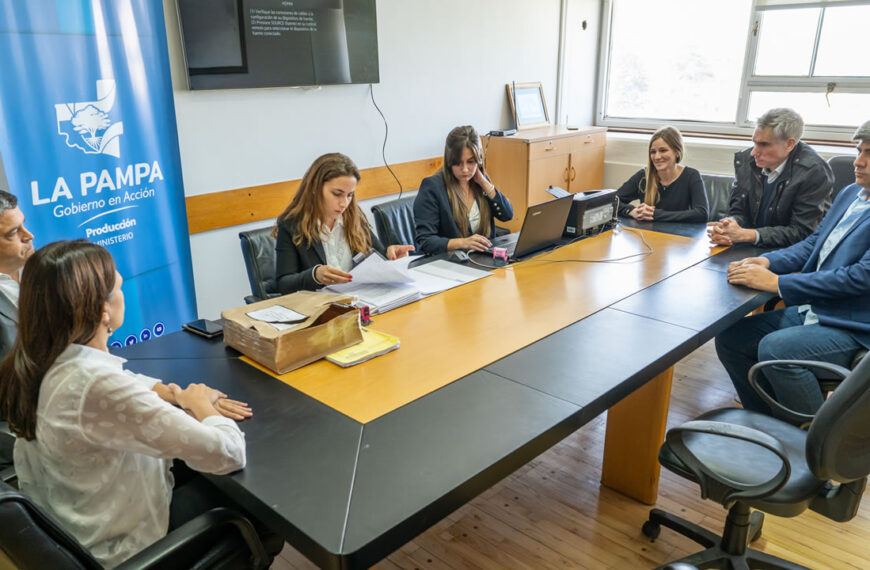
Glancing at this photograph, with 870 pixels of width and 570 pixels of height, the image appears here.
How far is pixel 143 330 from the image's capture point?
9.29 feet

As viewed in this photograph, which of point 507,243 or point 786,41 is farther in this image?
point 786,41

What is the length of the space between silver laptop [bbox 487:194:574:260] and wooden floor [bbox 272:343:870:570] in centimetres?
89

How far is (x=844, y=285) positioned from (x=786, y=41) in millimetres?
3273

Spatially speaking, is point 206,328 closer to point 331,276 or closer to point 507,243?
point 331,276

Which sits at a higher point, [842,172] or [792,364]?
[842,172]

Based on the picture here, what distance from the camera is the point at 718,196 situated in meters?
3.32

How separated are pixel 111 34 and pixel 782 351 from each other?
2.88 m

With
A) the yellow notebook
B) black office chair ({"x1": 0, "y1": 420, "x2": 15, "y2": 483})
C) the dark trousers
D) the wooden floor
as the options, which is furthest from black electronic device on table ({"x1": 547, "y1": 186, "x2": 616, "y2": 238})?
black office chair ({"x1": 0, "y1": 420, "x2": 15, "y2": 483})

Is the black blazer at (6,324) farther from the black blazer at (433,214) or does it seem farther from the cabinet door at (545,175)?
the cabinet door at (545,175)

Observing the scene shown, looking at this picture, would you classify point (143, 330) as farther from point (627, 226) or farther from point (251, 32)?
point (627, 226)

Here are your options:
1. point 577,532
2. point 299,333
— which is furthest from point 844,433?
point 299,333

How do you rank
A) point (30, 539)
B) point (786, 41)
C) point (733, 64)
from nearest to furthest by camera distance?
point (30, 539) → point (786, 41) → point (733, 64)

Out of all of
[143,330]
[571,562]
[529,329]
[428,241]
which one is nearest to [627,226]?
[428,241]

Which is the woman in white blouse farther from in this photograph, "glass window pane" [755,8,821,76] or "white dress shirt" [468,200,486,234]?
"glass window pane" [755,8,821,76]
